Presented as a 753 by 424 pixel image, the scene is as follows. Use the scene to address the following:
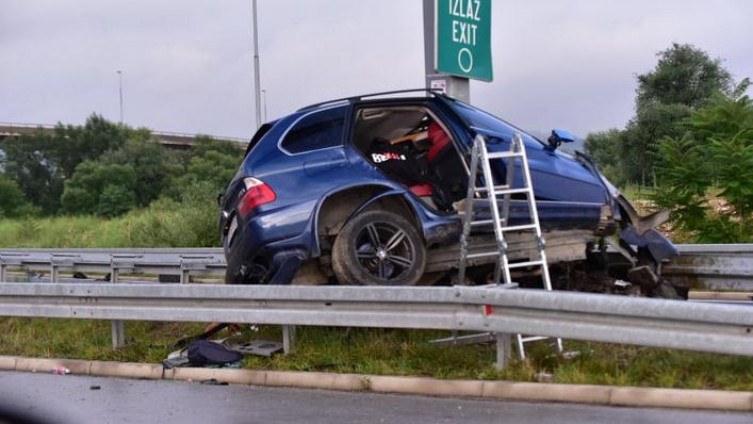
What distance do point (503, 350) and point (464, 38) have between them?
214 inches

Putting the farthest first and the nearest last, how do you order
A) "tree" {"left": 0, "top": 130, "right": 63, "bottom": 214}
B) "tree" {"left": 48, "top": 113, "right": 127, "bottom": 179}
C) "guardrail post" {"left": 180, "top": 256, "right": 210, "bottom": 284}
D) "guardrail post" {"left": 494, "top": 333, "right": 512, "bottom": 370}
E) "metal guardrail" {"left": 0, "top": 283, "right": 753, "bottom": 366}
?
1. "tree" {"left": 48, "top": 113, "right": 127, "bottom": 179}
2. "tree" {"left": 0, "top": 130, "right": 63, "bottom": 214}
3. "guardrail post" {"left": 180, "top": 256, "right": 210, "bottom": 284}
4. "guardrail post" {"left": 494, "top": 333, "right": 512, "bottom": 370}
5. "metal guardrail" {"left": 0, "top": 283, "right": 753, "bottom": 366}

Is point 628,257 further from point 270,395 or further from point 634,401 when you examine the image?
point 270,395

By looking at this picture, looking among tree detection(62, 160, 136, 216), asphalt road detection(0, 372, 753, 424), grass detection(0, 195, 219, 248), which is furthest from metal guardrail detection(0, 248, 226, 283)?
tree detection(62, 160, 136, 216)

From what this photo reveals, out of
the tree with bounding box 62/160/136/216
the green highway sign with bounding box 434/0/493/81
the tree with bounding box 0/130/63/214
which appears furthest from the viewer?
the tree with bounding box 0/130/63/214

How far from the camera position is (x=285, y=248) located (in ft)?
24.6

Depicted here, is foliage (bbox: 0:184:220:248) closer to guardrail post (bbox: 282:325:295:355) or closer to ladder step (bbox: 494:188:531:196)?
guardrail post (bbox: 282:325:295:355)

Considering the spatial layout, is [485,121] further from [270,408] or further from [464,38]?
[270,408]

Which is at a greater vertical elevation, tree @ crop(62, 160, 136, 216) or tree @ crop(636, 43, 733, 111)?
tree @ crop(636, 43, 733, 111)

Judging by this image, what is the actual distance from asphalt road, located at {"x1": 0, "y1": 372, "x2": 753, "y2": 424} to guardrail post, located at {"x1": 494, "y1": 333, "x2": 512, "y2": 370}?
19.6 inches

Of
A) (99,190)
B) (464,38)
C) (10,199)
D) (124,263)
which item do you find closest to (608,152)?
(464,38)

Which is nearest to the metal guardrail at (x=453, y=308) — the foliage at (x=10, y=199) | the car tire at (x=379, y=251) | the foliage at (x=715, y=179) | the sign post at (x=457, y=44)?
the car tire at (x=379, y=251)

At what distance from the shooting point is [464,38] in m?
11.0

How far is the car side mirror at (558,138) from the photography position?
816 centimetres

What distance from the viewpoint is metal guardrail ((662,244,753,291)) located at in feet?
27.2
